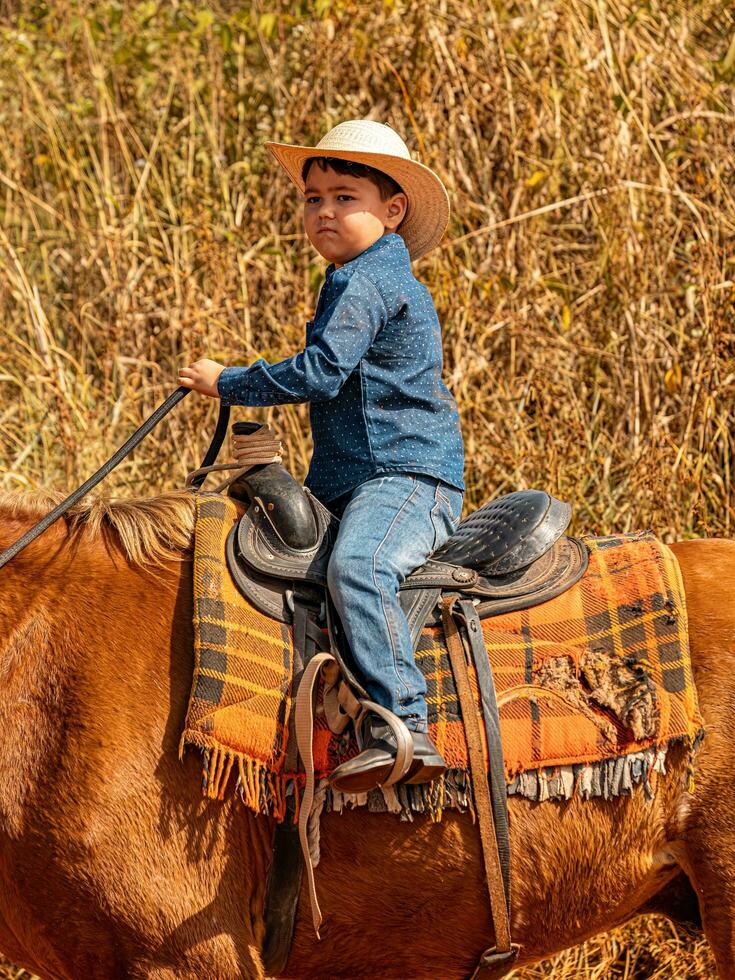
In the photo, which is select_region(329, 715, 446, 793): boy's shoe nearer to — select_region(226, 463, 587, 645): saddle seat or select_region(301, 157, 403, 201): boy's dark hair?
select_region(226, 463, 587, 645): saddle seat

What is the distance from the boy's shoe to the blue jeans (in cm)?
6

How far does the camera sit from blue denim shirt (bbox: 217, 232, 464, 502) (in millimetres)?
2570

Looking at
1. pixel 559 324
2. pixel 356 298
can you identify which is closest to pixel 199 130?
pixel 559 324

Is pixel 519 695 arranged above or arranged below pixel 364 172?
below

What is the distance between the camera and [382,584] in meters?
2.42

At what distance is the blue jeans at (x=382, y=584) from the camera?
7.78 feet

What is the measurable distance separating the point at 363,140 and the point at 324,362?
64 cm

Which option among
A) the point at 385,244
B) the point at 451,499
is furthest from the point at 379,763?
the point at 385,244

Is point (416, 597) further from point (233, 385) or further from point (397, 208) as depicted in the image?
point (397, 208)

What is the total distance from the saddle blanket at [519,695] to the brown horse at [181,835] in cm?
7

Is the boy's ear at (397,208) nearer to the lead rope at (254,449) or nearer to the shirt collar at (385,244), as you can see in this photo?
the shirt collar at (385,244)

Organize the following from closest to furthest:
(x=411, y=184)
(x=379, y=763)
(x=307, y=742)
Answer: (x=379, y=763), (x=307, y=742), (x=411, y=184)

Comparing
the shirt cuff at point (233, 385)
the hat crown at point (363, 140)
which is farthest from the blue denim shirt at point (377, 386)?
the hat crown at point (363, 140)

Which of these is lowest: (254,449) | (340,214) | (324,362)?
(254,449)
